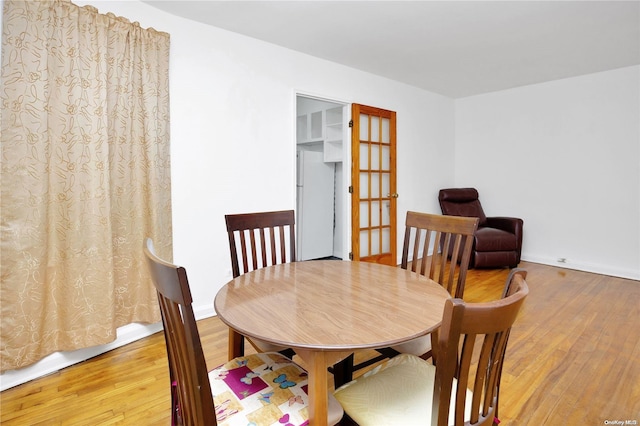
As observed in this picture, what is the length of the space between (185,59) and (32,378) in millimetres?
2408

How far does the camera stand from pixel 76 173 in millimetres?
2049

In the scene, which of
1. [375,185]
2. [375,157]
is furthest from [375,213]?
[375,157]

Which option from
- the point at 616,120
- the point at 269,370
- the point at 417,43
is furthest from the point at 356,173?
the point at 616,120

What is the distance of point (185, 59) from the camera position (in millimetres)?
2670

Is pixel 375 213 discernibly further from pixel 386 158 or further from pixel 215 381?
pixel 215 381

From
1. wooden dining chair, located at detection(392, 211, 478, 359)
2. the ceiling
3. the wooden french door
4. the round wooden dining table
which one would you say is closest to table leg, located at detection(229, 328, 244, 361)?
the round wooden dining table

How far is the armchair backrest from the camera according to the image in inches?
192

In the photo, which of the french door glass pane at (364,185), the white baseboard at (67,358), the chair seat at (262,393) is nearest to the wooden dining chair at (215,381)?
the chair seat at (262,393)

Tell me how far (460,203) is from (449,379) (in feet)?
15.3

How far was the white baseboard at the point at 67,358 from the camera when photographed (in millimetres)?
1883

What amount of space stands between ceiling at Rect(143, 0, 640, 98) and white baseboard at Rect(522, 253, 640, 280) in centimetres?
243

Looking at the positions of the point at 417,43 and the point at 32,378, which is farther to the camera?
the point at 417,43

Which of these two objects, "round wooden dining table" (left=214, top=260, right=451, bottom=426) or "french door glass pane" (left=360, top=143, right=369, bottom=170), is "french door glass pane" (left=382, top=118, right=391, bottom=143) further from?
"round wooden dining table" (left=214, top=260, right=451, bottom=426)

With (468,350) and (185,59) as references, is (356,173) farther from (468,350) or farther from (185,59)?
(468,350)
